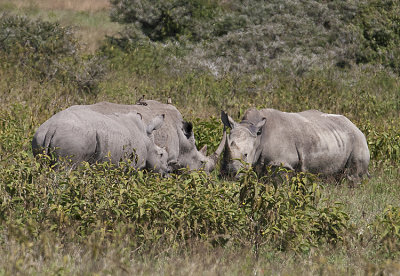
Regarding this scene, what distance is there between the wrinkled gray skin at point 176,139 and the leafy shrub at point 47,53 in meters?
3.91

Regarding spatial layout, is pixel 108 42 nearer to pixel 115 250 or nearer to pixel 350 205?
pixel 350 205

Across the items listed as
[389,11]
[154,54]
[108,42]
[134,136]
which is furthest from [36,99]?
[389,11]

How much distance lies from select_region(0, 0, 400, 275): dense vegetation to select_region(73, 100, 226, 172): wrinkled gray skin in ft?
1.19

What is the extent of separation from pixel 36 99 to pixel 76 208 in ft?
22.4

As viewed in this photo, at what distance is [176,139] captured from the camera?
992 centimetres

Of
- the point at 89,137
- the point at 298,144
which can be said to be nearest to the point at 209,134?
the point at 298,144

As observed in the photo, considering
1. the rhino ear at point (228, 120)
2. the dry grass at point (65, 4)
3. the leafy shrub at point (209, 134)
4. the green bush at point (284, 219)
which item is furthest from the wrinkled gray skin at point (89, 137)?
the dry grass at point (65, 4)

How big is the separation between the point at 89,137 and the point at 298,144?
3232 millimetres

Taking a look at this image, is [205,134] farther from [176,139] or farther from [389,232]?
[389,232]

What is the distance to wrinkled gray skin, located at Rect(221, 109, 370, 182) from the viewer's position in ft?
29.1

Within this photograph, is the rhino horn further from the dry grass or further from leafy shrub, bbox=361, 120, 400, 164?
the dry grass

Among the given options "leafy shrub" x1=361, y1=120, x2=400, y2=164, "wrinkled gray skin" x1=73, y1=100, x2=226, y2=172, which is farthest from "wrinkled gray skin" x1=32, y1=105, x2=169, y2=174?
"leafy shrub" x1=361, y1=120, x2=400, y2=164

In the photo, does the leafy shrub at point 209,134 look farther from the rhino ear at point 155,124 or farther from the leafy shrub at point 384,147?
the leafy shrub at point 384,147

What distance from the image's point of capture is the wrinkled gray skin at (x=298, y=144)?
8.86 metres
